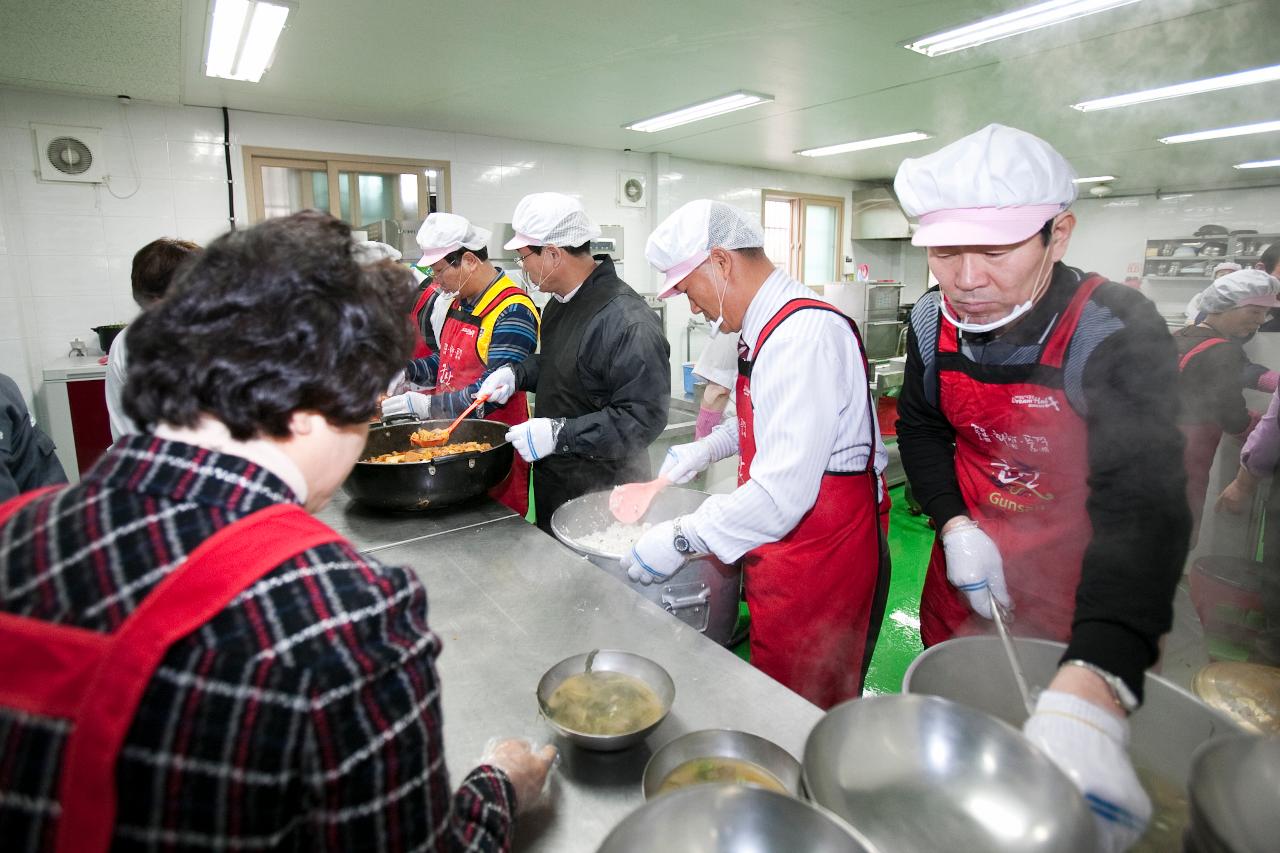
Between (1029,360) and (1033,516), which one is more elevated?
(1029,360)

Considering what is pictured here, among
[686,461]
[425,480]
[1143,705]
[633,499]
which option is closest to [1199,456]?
[686,461]

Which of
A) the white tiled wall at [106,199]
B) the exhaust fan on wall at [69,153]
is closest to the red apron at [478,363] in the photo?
the white tiled wall at [106,199]

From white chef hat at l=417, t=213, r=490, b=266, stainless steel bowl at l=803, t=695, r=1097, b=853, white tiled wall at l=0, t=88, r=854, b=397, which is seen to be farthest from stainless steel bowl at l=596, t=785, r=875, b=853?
white tiled wall at l=0, t=88, r=854, b=397

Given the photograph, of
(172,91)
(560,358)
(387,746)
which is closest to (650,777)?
(387,746)

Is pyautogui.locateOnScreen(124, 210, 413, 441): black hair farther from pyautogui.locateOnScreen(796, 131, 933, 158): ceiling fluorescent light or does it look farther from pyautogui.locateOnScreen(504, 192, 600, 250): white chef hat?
pyautogui.locateOnScreen(796, 131, 933, 158): ceiling fluorescent light

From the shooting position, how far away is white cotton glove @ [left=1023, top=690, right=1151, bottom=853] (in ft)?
2.72

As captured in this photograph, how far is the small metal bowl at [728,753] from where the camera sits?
106 centimetres

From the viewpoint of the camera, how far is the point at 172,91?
5039 millimetres

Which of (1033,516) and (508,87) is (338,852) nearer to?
(1033,516)

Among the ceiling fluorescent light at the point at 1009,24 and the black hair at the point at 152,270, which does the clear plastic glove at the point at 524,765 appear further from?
the ceiling fluorescent light at the point at 1009,24

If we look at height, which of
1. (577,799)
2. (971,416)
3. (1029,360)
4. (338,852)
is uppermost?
(1029,360)

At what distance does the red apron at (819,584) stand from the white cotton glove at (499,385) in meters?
1.48

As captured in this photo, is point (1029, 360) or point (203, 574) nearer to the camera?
point (203, 574)

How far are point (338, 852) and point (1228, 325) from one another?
518cm
